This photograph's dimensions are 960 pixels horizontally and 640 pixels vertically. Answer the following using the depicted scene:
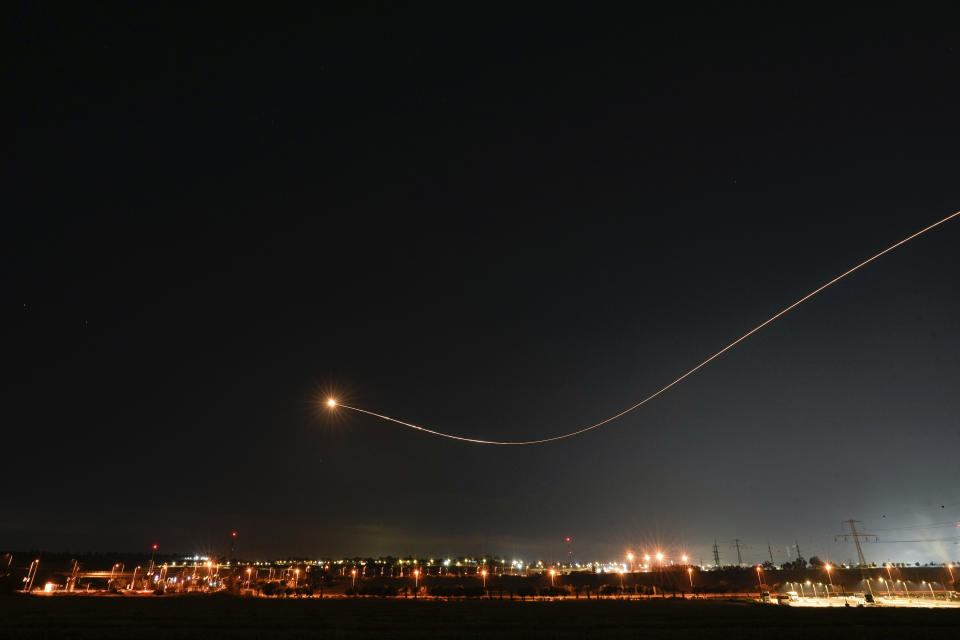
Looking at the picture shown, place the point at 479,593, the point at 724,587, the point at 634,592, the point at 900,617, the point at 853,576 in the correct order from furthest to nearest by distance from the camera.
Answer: the point at 853,576, the point at 724,587, the point at 634,592, the point at 479,593, the point at 900,617

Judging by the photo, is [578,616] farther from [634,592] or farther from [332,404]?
[634,592]

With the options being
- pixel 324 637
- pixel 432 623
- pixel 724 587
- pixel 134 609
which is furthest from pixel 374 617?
pixel 724 587

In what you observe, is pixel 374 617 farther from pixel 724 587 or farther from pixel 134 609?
pixel 724 587

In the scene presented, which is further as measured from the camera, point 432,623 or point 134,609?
point 134,609

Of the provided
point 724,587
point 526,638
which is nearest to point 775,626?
point 526,638

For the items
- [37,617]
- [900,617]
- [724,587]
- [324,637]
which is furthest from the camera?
[724,587]

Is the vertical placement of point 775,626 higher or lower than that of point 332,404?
lower
